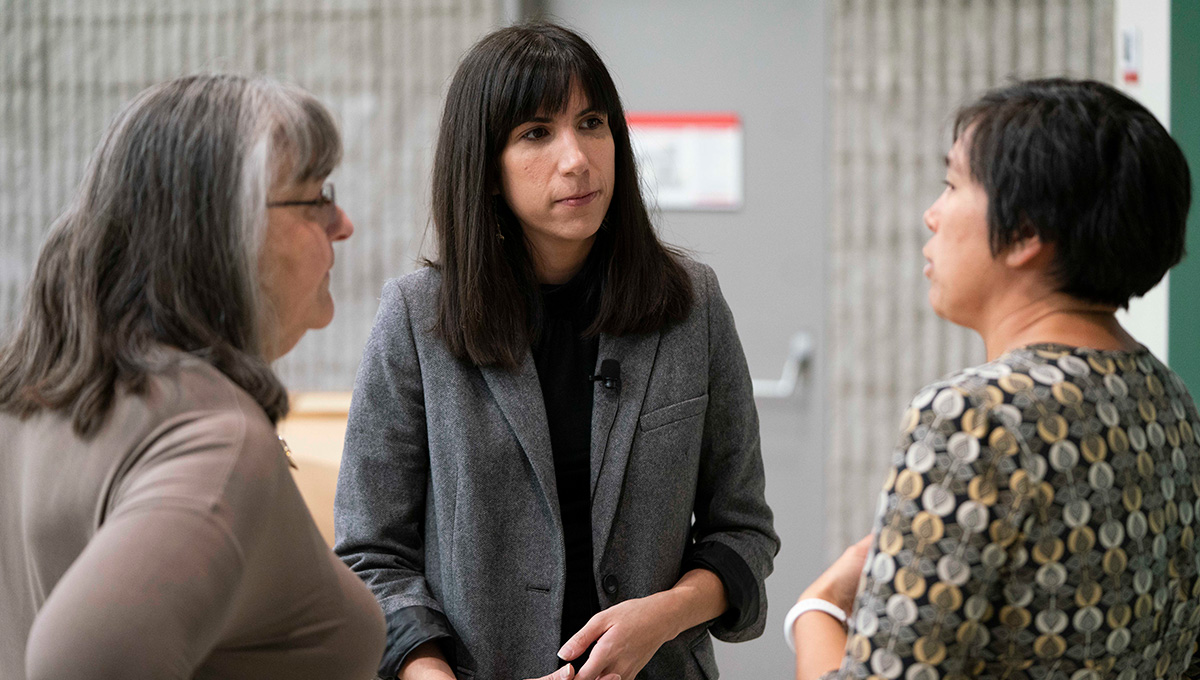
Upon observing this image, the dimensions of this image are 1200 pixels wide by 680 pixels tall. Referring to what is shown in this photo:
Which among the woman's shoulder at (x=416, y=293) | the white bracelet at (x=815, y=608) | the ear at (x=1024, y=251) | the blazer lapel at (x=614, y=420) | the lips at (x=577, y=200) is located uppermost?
the lips at (x=577, y=200)

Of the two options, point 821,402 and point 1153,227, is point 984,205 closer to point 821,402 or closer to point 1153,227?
point 1153,227

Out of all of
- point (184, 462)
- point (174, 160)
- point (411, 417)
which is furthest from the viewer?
point (411, 417)

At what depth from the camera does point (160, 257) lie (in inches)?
38.9

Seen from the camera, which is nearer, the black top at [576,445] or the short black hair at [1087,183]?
the short black hair at [1087,183]

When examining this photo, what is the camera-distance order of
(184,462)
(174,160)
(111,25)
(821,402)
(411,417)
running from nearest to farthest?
Result: (184,462), (174,160), (411,417), (821,402), (111,25)

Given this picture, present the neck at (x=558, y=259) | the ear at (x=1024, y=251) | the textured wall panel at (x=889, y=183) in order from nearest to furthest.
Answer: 1. the ear at (x=1024, y=251)
2. the neck at (x=558, y=259)
3. the textured wall panel at (x=889, y=183)

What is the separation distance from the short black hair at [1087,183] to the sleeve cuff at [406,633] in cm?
92

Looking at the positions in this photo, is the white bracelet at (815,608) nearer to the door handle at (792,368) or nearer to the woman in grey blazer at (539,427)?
the woman in grey blazer at (539,427)

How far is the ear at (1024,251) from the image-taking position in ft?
3.47

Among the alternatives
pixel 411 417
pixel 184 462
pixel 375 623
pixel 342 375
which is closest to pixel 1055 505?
pixel 375 623

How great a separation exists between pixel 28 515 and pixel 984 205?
1031 mm

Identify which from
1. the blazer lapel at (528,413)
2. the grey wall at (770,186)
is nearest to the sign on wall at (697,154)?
the grey wall at (770,186)

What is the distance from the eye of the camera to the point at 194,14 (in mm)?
3748

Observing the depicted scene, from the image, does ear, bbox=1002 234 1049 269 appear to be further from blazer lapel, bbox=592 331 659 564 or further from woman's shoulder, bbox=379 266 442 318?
woman's shoulder, bbox=379 266 442 318
